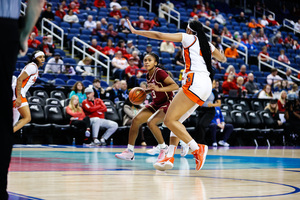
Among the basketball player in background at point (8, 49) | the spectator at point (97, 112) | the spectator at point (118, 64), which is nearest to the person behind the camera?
the basketball player in background at point (8, 49)

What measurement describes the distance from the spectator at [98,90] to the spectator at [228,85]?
14.3 feet

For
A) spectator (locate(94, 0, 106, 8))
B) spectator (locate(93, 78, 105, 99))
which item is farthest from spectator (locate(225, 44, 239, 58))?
spectator (locate(93, 78, 105, 99))

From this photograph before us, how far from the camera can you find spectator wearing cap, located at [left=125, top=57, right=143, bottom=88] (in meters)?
14.2

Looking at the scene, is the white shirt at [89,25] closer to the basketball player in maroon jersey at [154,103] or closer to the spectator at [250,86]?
the spectator at [250,86]

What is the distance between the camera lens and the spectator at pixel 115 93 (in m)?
13.3

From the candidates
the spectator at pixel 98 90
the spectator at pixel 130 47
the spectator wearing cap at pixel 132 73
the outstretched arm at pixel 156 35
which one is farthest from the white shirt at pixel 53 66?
the outstretched arm at pixel 156 35

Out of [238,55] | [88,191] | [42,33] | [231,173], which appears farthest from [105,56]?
[88,191]

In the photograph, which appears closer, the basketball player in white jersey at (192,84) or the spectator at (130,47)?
the basketball player in white jersey at (192,84)

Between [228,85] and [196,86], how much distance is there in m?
10.1

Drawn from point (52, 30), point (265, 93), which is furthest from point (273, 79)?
point (52, 30)

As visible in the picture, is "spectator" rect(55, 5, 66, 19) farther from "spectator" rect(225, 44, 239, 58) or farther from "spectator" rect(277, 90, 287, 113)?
"spectator" rect(277, 90, 287, 113)

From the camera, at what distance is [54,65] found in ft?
45.3

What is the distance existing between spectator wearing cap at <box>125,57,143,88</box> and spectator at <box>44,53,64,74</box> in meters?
1.92

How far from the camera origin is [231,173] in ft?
19.4
